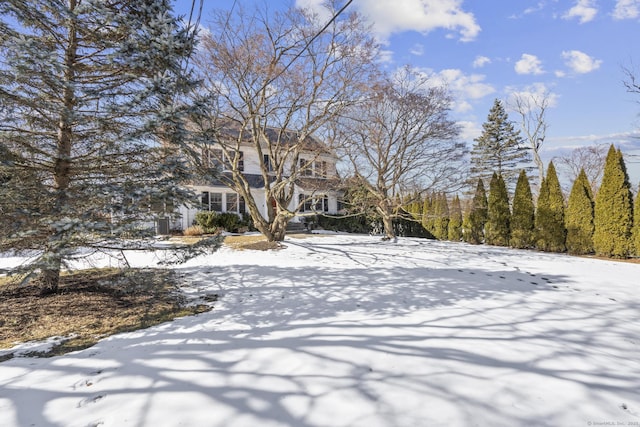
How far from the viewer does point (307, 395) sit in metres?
2.18

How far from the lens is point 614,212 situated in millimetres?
9336

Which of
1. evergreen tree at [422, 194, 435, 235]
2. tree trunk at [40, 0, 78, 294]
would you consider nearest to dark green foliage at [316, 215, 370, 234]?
evergreen tree at [422, 194, 435, 235]

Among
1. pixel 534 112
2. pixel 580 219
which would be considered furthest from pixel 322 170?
pixel 534 112

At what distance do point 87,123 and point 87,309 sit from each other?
8.80 ft

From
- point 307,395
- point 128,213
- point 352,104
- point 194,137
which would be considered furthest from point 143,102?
point 352,104

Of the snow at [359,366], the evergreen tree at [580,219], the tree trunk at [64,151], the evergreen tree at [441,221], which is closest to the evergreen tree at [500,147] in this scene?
the evergreen tree at [441,221]

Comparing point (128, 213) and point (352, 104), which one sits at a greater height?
point (352, 104)

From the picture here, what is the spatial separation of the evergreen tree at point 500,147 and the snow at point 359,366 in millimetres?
27322

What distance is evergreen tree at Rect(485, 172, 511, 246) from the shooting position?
12.6m

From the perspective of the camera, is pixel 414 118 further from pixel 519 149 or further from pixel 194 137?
pixel 519 149

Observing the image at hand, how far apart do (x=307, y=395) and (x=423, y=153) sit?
11566 mm

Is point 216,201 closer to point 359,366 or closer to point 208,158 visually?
point 208,158

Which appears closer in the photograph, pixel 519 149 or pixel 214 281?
pixel 214 281

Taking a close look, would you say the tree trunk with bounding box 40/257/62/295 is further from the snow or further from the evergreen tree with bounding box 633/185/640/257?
the evergreen tree with bounding box 633/185/640/257
